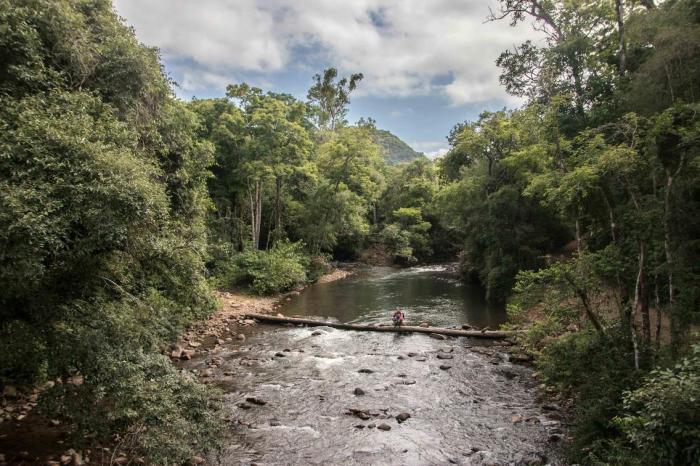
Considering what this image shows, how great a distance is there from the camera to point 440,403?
11.4 m

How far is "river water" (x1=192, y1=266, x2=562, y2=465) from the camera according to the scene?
893cm

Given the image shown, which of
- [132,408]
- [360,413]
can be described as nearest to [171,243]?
[132,408]

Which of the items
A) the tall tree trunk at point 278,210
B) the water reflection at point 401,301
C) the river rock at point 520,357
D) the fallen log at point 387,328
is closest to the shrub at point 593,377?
the river rock at point 520,357

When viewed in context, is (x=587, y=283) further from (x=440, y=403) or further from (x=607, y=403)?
(x=440, y=403)

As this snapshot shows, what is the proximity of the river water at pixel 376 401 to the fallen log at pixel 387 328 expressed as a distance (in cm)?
50

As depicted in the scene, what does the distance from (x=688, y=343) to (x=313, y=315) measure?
1696 centimetres

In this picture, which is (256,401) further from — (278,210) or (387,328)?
(278,210)

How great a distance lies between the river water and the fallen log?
497mm

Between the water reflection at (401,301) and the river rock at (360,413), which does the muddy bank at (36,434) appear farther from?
the water reflection at (401,301)

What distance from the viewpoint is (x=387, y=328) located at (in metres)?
18.5

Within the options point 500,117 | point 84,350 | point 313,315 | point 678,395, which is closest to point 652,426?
point 678,395

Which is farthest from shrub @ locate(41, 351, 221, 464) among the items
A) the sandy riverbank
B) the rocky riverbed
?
the sandy riverbank

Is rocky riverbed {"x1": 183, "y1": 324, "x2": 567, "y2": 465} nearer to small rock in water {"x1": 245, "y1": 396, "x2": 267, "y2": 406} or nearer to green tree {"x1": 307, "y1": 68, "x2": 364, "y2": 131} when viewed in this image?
small rock in water {"x1": 245, "y1": 396, "x2": 267, "y2": 406}

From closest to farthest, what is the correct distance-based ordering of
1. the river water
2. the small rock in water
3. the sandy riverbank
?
1. the river water
2. the small rock in water
3. the sandy riverbank
